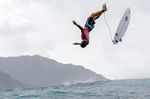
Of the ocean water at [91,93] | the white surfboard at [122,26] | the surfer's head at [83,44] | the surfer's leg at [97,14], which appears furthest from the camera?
the ocean water at [91,93]

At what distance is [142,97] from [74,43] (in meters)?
32.6

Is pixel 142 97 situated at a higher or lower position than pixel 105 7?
lower

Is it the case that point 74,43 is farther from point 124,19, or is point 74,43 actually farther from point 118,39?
point 124,19

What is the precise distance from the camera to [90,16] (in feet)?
100

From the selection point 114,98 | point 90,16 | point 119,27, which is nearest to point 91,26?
point 90,16

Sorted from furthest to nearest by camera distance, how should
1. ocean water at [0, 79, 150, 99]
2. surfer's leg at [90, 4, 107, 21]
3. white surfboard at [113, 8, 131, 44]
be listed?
ocean water at [0, 79, 150, 99], white surfboard at [113, 8, 131, 44], surfer's leg at [90, 4, 107, 21]

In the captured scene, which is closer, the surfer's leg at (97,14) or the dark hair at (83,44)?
the dark hair at (83,44)

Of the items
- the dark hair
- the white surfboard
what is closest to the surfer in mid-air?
the dark hair

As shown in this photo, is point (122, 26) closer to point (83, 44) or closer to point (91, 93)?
point (83, 44)

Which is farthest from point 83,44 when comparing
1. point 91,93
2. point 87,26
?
point 91,93

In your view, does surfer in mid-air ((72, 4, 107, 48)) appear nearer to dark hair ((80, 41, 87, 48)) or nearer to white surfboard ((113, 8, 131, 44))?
dark hair ((80, 41, 87, 48))

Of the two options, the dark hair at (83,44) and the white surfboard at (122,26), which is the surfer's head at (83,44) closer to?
the dark hair at (83,44)

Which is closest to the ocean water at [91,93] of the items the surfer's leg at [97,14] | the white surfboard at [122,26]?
the white surfboard at [122,26]

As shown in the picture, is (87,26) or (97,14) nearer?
(87,26)
